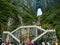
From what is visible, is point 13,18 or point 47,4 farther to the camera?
point 47,4

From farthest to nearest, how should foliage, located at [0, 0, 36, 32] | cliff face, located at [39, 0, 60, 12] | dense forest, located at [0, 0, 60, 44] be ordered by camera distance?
cliff face, located at [39, 0, 60, 12] < foliage, located at [0, 0, 36, 32] < dense forest, located at [0, 0, 60, 44]

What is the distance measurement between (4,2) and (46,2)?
1145cm

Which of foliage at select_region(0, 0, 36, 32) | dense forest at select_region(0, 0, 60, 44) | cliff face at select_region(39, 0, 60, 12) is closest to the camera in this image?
dense forest at select_region(0, 0, 60, 44)

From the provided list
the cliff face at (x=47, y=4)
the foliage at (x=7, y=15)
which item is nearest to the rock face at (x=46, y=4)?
the cliff face at (x=47, y=4)

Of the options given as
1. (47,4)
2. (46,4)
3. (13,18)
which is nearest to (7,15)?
(13,18)

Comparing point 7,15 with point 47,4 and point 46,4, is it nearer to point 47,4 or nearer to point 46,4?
point 47,4

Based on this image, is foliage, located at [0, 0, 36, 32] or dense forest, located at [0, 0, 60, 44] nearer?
dense forest, located at [0, 0, 60, 44]

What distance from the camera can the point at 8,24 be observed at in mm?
23953

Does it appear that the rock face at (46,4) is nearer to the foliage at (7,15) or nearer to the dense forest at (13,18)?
the dense forest at (13,18)

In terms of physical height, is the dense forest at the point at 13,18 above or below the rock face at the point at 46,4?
below

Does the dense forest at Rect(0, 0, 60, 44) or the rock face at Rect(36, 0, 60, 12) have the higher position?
the rock face at Rect(36, 0, 60, 12)

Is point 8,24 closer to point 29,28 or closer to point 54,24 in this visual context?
point 54,24

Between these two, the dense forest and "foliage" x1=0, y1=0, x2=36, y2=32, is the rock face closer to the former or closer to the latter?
the dense forest

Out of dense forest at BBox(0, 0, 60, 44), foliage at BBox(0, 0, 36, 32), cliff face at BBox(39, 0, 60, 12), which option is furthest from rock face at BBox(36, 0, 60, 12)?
foliage at BBox(0, 0, 36, 32)
